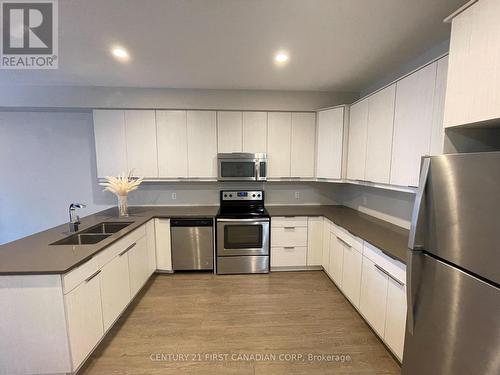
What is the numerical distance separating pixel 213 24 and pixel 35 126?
11.4 feet

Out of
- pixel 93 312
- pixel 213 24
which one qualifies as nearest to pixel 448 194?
pixel 213 24

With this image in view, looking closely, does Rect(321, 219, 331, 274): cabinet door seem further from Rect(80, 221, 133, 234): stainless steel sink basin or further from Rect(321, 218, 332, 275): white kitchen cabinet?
Rect(80, 221, 133, 234): stainless steel sink basin

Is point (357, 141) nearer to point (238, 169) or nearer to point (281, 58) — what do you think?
point (281, 58)

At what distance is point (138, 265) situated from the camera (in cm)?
263

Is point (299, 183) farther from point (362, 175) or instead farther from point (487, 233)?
point (487, 233)

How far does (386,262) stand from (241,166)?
2.13 metres

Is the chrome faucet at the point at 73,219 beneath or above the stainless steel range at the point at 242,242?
above

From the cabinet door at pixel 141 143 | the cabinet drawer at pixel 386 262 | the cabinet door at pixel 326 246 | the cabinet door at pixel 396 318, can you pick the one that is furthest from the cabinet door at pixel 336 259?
the cabinet door at pixel 141 143

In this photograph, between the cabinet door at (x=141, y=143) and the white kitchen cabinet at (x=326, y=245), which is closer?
the white kitchen cabinet at (x=326, y=245)

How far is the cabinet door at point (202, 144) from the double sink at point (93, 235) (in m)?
1.17

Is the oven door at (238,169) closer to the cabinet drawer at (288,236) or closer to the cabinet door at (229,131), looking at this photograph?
the cabinet door at (229,131)

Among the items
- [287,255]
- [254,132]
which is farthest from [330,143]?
[287,255]

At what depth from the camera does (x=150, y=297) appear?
2652mm

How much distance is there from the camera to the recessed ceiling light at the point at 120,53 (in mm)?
2070
